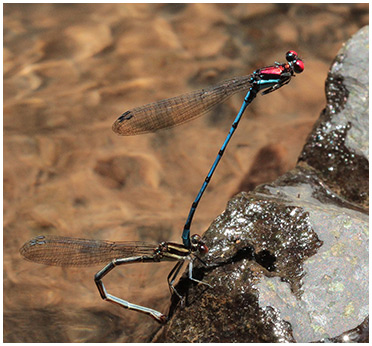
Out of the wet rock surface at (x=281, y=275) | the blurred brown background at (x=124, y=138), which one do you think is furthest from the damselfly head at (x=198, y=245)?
the blurred brown background at (x=124, y=138)

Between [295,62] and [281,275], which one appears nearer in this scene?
[281,275]

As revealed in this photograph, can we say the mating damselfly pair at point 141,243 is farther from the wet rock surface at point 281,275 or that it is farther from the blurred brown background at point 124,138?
the blurred brown background at point 124,138

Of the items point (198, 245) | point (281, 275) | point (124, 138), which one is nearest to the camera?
point (281, 275)

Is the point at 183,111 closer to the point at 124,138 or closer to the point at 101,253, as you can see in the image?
the point at 101,253

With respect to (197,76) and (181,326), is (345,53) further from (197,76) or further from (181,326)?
(181,326)

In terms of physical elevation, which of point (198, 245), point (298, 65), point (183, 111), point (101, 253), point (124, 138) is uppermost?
point (298, 65)

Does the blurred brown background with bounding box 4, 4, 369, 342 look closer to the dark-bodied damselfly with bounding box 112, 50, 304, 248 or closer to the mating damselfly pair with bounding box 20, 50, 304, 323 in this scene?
the mating damselfly pair with bounding box 20, 50, 304, 323

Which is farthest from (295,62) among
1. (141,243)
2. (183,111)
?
(141,243)
